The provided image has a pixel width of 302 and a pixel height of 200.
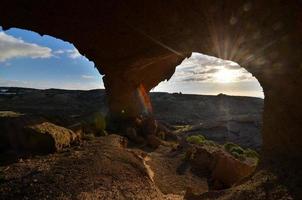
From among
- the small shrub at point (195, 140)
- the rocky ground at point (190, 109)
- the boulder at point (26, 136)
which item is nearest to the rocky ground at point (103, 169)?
the boulder at point (26, 136)

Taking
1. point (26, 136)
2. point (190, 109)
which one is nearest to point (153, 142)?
point (26, 136)

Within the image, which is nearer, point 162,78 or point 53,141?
point 53,141

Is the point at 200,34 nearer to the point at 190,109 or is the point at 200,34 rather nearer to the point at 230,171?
the point at 230,171

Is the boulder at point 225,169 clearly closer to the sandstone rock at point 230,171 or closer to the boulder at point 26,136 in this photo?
the sandstone rock at point 230,171

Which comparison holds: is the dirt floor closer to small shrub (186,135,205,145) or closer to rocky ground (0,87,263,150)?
small shrub (186,135,205,145)

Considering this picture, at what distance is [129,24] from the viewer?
14.7 metres

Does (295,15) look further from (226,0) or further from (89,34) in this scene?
(89,34)

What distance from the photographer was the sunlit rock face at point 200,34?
8961 millimetres

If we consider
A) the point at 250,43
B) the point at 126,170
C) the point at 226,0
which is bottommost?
the point at 126,170

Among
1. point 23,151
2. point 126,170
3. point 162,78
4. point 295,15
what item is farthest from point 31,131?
point 162,78

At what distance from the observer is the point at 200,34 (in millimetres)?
12227

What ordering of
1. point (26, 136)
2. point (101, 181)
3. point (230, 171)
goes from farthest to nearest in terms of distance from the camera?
point (230, 171) → point (26, 136) → point (101, 181)

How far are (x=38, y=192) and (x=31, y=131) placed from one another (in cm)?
397

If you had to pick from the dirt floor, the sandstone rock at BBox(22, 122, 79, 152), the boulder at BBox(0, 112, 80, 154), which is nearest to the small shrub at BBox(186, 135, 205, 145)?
the dirt floor
